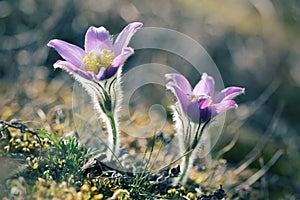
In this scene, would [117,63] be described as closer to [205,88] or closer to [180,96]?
[180,96]

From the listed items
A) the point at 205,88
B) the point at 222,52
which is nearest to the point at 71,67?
the point at 205,88

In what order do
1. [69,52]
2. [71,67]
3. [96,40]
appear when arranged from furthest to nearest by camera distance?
1. [96,40]
2. [69,52]
3. [71,67]

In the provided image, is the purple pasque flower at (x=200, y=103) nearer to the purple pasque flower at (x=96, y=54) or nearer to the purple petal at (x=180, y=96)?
the purple petal at (x=180, y=96)

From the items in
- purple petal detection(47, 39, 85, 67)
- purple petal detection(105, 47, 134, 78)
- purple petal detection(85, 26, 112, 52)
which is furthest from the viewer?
purple petal detection(85, 26, 112, 52)

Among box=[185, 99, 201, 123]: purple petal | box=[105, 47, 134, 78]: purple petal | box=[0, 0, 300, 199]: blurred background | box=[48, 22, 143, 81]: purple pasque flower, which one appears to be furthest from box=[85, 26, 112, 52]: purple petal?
box=[0, 0, 300, 199]: blurred background

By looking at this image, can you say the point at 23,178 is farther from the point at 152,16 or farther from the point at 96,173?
the point at 152,16

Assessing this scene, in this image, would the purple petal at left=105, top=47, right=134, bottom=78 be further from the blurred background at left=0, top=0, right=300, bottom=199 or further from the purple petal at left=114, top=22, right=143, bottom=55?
the blurred background at left=0, top=0, right=300, bottom=199

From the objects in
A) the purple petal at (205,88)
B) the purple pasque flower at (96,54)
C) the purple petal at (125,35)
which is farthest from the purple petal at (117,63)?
the purple petal at (205,88)
